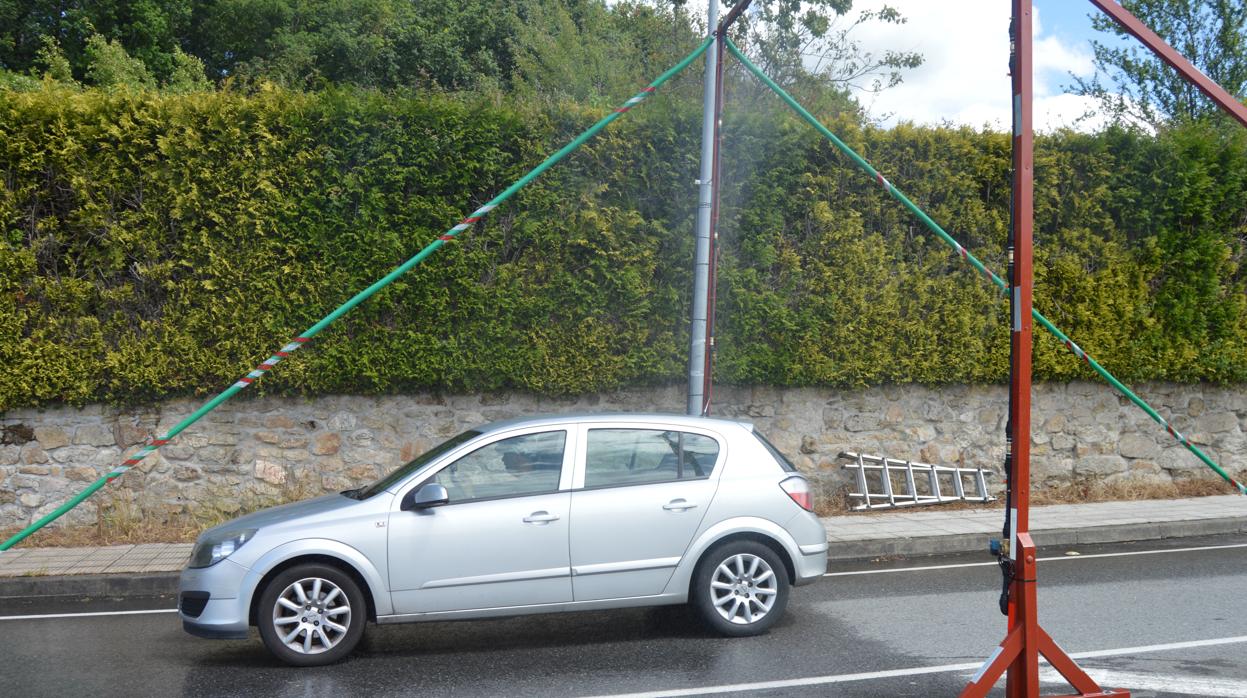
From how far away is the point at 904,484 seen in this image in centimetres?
1229

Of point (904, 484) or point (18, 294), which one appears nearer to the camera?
point (18, 294)

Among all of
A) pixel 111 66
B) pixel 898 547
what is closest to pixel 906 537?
pixel 898 547

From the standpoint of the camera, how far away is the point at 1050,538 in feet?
35.2

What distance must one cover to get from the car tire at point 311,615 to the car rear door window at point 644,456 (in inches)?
64.7

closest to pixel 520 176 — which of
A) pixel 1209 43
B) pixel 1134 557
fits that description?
pixel 1134 557

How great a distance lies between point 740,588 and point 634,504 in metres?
0.93

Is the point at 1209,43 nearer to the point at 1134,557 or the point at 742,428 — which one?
the point at 1134,557

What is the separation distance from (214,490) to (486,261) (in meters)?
3.58

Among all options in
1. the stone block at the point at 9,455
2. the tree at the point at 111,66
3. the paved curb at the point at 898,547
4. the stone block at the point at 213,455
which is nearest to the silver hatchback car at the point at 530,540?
the paved curb at the point at 898,547

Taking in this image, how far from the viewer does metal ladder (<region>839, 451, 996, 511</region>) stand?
11.9 meters

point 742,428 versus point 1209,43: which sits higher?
point 1209,43

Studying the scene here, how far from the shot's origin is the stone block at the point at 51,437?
10.3 m

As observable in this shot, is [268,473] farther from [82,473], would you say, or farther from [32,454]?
[32,454]

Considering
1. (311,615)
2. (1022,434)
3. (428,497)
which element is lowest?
(311,615)
